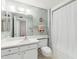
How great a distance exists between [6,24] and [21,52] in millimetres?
994

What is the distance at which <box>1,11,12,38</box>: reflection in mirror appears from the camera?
2.25 metres

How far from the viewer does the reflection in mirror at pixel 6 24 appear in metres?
2.25

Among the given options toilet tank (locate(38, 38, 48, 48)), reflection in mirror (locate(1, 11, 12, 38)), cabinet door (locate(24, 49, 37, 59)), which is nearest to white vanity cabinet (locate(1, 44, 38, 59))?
cabinet door (locate(24, 49, 37, 59))

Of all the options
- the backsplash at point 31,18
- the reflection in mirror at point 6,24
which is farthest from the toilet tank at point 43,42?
the reflection in mirror at point 6,24

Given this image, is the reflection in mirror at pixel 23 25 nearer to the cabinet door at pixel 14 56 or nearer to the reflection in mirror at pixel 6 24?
the reflection in mirror at pixel 6 24

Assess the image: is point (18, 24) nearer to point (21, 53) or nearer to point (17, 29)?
point (17, 29)

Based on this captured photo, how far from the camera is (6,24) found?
Result: 2330 mm

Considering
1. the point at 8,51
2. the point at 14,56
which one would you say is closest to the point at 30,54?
the point at 14,56

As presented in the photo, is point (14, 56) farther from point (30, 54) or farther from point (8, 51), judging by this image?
point (30, 54)

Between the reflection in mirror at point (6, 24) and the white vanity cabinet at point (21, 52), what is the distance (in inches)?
29.3

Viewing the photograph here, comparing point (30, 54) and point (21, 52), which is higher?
point (21, 52)

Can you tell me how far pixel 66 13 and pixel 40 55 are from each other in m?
2.31

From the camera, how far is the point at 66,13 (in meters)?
1.25

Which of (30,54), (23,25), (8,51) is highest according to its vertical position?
(23,25)
